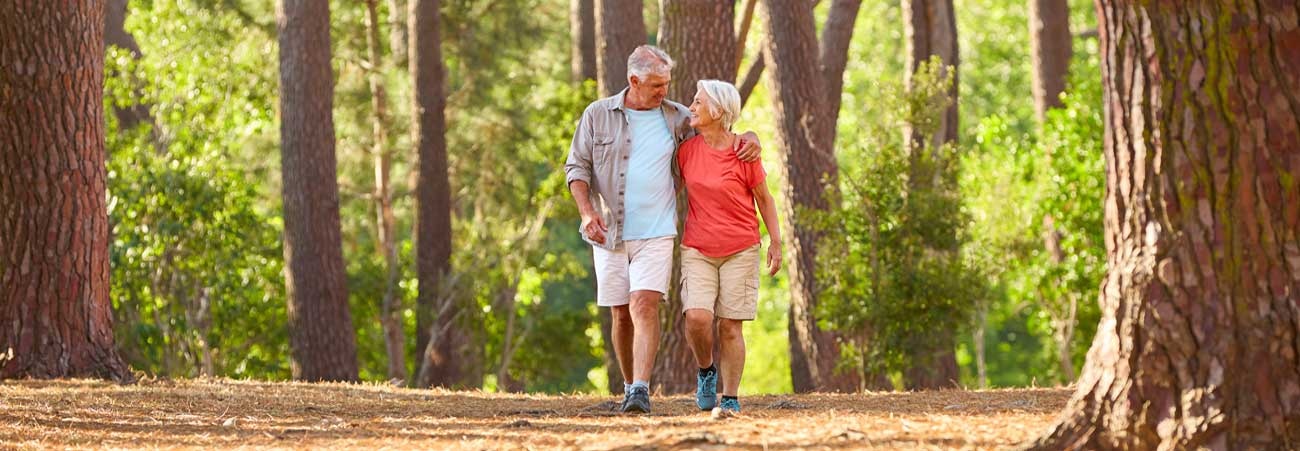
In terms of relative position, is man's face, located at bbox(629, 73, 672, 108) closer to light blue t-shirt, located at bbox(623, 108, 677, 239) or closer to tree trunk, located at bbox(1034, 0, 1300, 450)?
light blue t-shirt, located at bbox(623, 108, 677, 239)

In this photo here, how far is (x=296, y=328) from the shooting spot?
18.2m

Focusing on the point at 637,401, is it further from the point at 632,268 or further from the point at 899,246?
the point at 899,246

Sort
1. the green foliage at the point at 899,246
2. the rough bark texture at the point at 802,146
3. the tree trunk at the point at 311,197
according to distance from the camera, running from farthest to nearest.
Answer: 1. the tree trunk at the point at 311,197
2. the rough bark texture at the point at 802,146
3. the green foliage at the point at 899,246

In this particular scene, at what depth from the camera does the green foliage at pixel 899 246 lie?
13.1m

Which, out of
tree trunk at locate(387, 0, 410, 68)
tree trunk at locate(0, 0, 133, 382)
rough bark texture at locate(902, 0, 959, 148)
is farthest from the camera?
tree trunk at locate(387, 0, 410, 68)

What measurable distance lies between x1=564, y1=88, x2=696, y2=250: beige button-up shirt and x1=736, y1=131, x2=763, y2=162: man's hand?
32 centimetres

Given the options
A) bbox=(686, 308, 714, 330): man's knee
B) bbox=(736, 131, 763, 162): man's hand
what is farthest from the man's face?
bbox=(686, 308, 714, 330): man's knee

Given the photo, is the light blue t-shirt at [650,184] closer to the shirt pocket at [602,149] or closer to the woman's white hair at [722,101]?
the shirt pocket at [602,149]

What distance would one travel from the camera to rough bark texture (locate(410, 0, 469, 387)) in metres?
21.6

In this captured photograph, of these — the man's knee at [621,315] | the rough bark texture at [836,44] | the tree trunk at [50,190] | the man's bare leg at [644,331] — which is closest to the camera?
the man's bare leg at [644,331]

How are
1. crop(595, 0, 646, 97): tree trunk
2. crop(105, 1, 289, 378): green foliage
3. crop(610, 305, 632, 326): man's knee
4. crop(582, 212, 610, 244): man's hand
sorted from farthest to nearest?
1. crop(105, 1, 289, 378): green foliage
2. crop(595, 0, 646, 97): tree trunk
3. crop(610, 305, 632, 326): man's knee
4. crop(582, 212, 610, 244): man's hand

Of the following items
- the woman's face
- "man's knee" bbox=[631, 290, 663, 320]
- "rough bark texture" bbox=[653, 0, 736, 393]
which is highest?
"rough bark texture" bbox=[653, 0, 736, 393]

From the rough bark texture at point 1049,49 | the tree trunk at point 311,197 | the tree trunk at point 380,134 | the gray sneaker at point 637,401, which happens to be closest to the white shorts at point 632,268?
the gray sneaker at point 637,401

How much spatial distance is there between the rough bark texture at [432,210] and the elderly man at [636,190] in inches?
536
